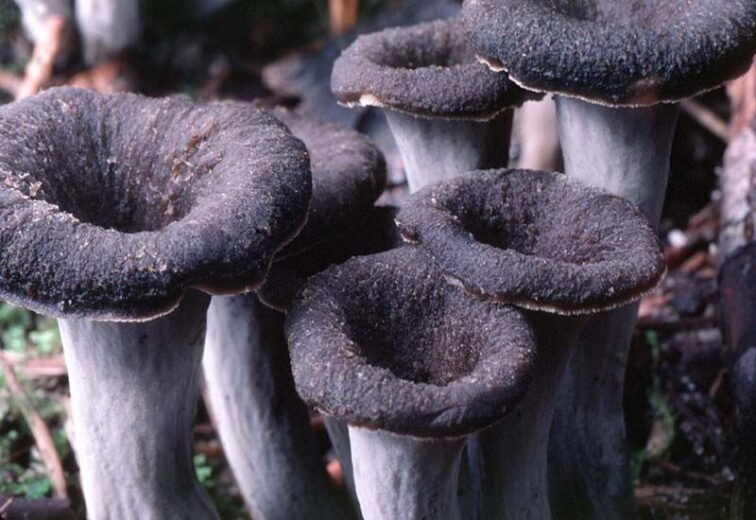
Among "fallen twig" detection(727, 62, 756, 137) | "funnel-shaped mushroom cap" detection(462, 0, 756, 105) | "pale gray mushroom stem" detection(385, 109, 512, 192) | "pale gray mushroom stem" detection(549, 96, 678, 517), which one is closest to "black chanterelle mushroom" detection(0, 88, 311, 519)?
"pale gray mushroom stem" detection(385, 109, 512, 192)

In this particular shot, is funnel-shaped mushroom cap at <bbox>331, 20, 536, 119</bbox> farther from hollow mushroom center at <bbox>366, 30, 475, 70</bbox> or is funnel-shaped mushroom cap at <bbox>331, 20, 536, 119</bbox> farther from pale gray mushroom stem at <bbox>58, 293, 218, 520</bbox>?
pale gray mushroom stem at <bbox>58, 293, 218, 520</bbox>

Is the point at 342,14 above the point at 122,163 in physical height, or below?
above

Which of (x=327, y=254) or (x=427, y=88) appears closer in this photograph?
(x=427, y=88)

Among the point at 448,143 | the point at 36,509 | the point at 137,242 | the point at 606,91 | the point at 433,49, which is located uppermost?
the point at 433,49

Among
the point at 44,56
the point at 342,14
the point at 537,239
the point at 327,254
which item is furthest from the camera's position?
the point at 342,14

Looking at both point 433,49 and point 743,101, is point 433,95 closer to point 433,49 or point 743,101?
point 433,49

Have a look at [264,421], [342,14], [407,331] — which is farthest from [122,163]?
[342,14]

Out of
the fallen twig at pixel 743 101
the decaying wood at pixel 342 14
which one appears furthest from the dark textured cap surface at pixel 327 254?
the decaying wood at pixel 342 14

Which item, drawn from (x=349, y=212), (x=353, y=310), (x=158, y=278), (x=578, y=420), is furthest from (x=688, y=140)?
(x=158, y=278)
